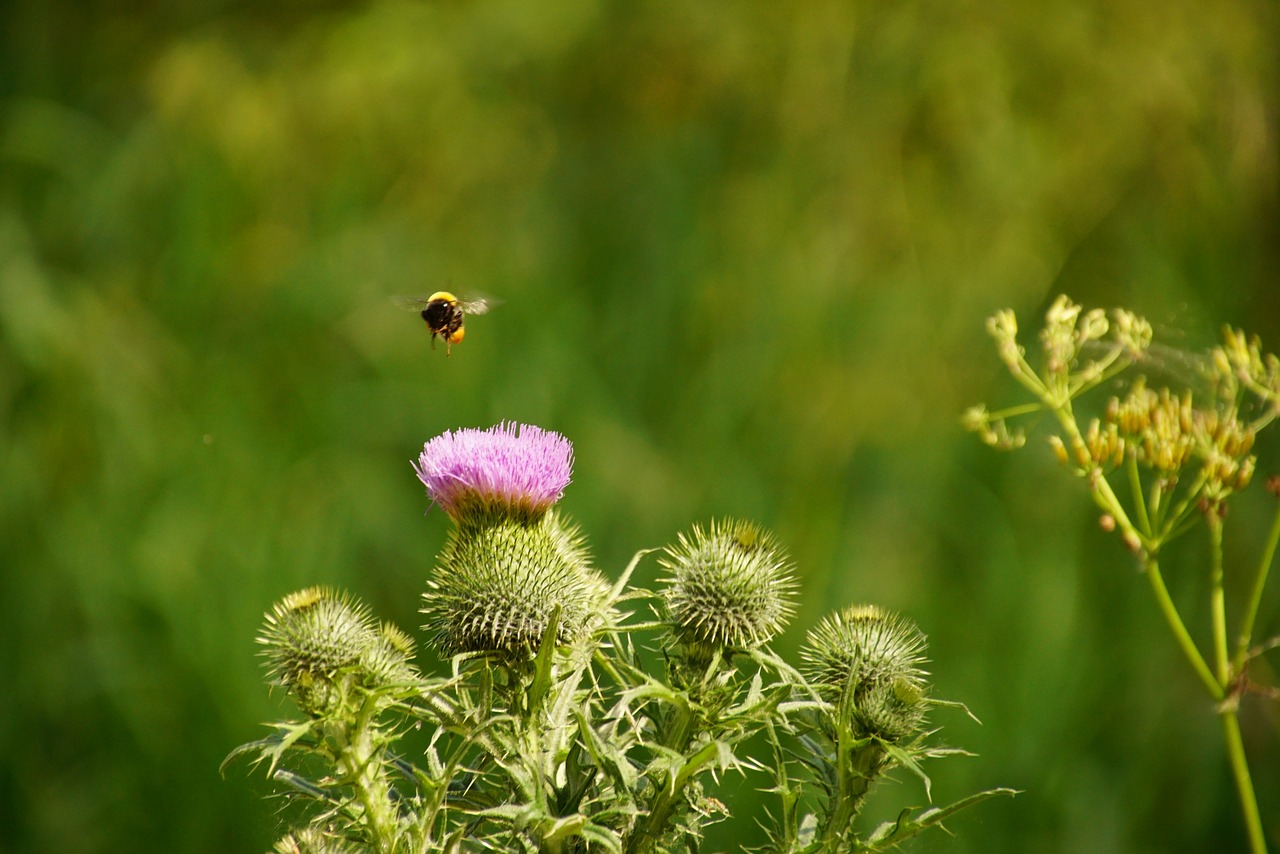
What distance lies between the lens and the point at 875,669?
125 cm

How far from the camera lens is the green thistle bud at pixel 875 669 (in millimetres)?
1194

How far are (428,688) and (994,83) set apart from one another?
3.88 metres

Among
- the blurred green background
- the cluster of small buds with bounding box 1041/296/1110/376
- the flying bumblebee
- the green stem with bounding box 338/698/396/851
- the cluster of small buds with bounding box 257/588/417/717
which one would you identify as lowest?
the green stem with bounding box 338/698/396/851

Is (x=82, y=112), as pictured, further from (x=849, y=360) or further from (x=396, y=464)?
(x=849, y=360)

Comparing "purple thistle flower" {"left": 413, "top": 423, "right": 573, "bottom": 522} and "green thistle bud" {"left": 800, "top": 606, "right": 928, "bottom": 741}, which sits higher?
"purple thistle flower" {"left": 413, "top": 423, "right": 573, "bottom": 522}

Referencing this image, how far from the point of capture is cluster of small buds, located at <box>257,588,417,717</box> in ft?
3.86

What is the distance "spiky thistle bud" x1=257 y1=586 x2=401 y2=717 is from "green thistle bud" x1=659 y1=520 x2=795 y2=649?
289mm

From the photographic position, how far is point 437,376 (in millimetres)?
3744

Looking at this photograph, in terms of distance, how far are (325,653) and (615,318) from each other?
2.89m

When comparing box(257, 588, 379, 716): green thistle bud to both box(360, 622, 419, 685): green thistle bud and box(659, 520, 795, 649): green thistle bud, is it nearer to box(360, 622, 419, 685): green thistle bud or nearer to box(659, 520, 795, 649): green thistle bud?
box(360, 622, 419, 685): green thistle bud

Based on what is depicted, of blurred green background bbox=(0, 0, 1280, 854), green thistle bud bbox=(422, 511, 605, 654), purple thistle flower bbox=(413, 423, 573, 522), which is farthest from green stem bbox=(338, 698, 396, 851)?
blurred green background bbox=(0, 0, 1280, 854)

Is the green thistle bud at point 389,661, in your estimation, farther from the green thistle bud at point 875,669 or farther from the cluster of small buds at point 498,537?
the green thistle bud at point 875,669

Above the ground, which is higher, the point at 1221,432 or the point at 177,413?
the point at 177,413

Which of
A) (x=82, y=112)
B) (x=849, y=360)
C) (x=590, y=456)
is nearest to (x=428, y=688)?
(x=590, y=456)
